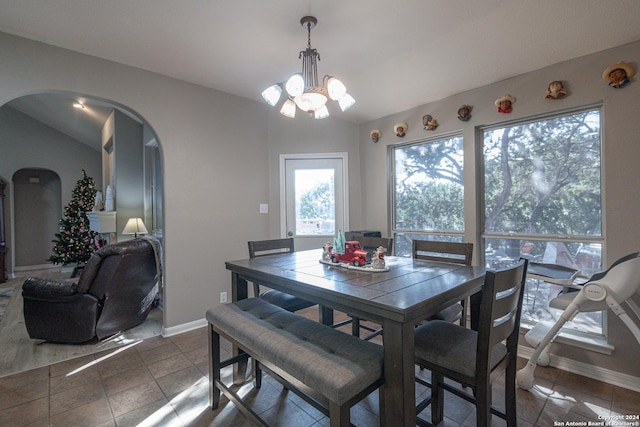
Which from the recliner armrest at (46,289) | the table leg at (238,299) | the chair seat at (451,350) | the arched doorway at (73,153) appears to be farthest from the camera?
the arched doorway at (73,153)

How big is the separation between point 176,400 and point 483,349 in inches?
74.8

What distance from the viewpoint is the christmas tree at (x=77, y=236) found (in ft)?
18.6

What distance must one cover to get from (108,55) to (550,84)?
3.68m

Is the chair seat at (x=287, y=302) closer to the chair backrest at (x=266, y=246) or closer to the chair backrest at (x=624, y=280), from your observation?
the chair backrest at (x=266, y=246)

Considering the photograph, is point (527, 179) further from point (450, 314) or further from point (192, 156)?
point (192, 156)

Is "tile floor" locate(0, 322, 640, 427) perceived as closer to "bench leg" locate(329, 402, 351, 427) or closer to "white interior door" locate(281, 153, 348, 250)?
"bench leg" locate(329, 402, 351, 427)

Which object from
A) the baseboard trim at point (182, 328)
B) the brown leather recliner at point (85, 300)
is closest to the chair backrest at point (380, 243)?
the baseboard trim at point (182, 328)

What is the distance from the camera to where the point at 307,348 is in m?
1.36

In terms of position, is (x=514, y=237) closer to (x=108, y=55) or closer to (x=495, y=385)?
(x=495, y=385)

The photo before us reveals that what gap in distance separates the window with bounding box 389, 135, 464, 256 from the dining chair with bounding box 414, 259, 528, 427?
1.71 metres

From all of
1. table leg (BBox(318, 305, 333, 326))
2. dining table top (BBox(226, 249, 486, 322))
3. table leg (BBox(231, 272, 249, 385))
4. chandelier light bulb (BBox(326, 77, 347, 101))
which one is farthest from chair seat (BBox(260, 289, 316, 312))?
chandelier light bulb (BBox(326, 77, 347, 101))

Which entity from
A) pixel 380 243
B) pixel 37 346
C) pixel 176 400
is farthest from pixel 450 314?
pixel 37 346

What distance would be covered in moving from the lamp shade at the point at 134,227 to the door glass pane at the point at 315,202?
2860mm

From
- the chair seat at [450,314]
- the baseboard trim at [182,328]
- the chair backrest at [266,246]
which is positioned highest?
the chair backrest at [266,246]
